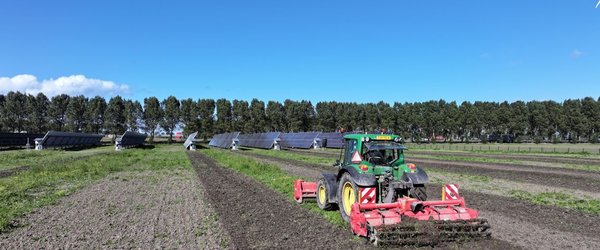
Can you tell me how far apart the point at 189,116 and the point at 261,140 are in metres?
59.5

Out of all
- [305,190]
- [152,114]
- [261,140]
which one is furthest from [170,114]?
[305,190]

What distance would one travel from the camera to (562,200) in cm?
1497

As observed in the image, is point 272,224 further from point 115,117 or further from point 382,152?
point 115,117

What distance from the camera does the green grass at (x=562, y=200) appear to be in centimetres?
1341

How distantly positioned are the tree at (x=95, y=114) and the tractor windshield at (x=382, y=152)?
12311 cm

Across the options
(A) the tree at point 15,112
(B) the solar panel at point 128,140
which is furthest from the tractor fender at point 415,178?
(A) the tree at point 15,112

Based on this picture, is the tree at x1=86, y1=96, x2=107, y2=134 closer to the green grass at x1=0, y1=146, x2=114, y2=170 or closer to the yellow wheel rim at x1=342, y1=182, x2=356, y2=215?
the green grass at x1=0, y1=146, x2=114, y2=170

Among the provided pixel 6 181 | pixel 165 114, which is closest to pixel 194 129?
pixel 165 114

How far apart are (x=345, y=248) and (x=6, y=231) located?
7969 millimetres

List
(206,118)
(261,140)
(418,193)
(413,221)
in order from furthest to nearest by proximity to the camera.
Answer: (206,118), (261,140), (418,193), (413,221)

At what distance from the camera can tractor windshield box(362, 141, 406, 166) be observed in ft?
34.8

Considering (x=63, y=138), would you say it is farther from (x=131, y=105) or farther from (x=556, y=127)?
(x=556, y=127)

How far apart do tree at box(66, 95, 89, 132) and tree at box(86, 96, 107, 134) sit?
140cm

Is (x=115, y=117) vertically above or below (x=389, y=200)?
above
